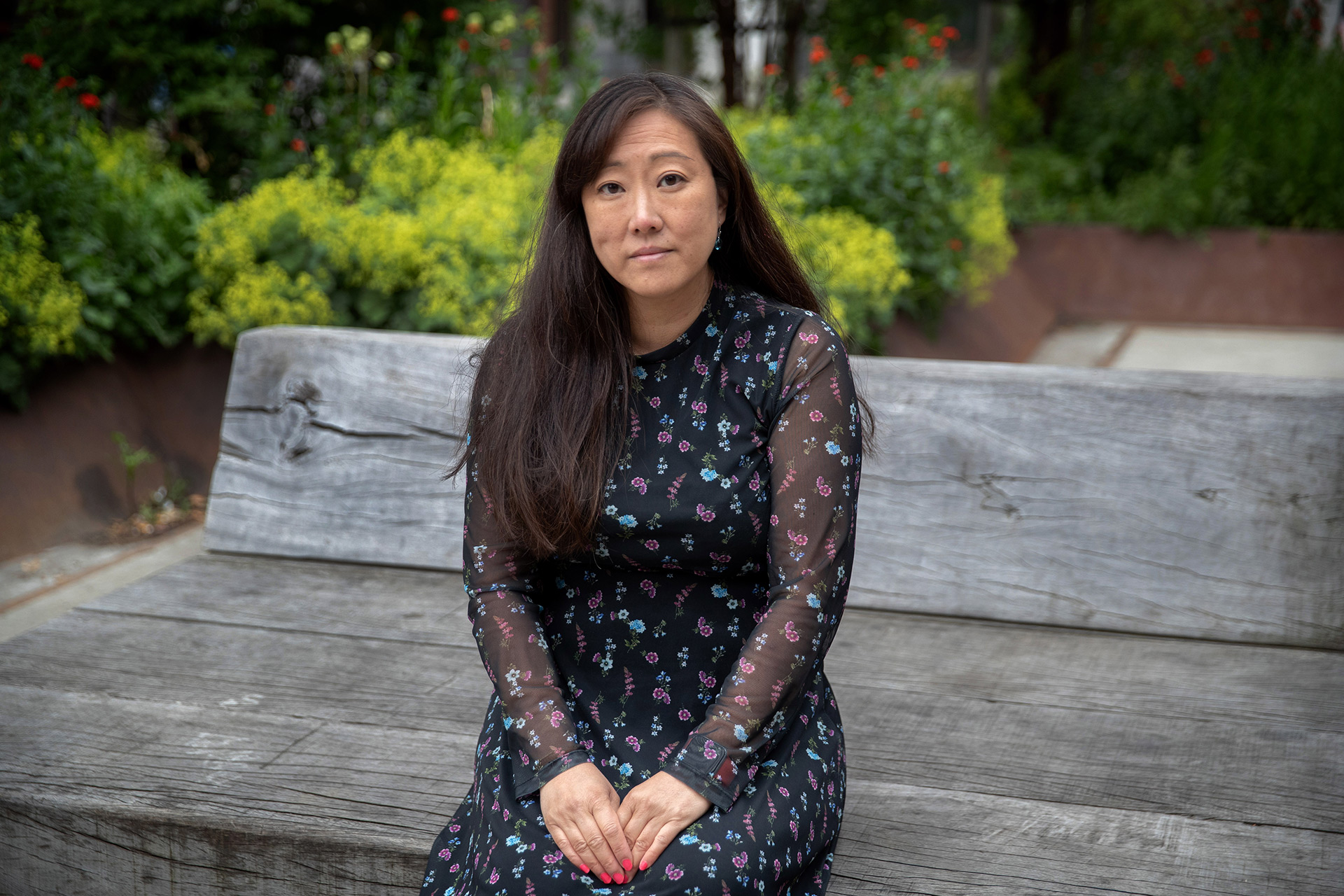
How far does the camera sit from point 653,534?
5.73 feet

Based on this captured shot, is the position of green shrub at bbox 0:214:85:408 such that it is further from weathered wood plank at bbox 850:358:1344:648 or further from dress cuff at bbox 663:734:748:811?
dress cuff at bbox 663:734:748:811

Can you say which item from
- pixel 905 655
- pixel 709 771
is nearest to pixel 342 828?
pixel 709 771

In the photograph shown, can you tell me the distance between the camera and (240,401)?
3049 millimetres

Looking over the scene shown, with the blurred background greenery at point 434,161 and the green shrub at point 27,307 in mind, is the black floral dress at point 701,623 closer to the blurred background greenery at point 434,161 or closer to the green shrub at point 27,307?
the blurred background greenery at point 434,161

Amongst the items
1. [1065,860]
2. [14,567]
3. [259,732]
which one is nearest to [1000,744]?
[1065,860]

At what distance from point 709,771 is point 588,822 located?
0.19 metres

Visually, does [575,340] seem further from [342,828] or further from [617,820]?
[342,828]

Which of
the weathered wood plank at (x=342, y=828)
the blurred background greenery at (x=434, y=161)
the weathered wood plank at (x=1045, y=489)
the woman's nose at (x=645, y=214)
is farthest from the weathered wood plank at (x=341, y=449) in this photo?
the woman's nose at (x=645, y=214)

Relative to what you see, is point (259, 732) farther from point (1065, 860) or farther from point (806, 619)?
point (1065, 860)

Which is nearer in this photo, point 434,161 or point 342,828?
point 342,828

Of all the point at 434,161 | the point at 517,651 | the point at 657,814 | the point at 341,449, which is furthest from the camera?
the point at 434,161

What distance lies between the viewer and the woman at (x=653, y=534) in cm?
162

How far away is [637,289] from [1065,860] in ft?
3.59

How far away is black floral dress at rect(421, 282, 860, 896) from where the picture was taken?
162cm
